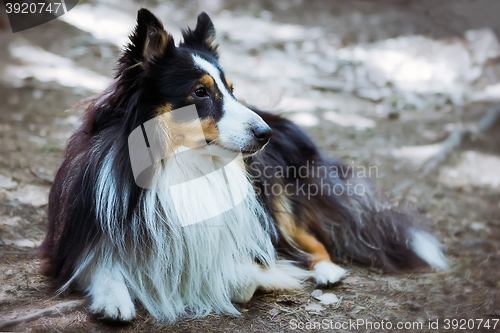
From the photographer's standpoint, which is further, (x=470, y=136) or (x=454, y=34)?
(x=454, y=34)

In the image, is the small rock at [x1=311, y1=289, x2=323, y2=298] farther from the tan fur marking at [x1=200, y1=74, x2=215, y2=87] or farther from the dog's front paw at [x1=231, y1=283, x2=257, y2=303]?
the tan fur marking at [x1=200, y1=74, x2=215, y2=87]

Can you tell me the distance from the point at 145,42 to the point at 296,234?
1.73m

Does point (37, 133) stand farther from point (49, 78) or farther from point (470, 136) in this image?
point (470, 136)

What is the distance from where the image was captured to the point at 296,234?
3193mm

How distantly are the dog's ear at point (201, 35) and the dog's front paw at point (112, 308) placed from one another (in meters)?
1.63

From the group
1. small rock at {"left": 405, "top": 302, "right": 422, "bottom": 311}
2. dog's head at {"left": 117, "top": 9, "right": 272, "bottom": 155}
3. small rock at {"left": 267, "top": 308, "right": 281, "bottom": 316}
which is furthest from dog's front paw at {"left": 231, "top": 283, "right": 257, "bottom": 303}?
small rock at {"left": 405, "top": 302, "right": 422, "bottom": 311}

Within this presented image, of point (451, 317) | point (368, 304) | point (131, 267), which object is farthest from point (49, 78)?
point (451, 317)

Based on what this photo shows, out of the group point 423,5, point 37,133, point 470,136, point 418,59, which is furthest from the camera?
point 423,5

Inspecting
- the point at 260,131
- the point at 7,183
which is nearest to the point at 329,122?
the point at 260,131

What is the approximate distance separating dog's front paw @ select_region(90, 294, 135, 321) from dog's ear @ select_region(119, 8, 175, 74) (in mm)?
1234

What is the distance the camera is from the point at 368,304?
264 cm

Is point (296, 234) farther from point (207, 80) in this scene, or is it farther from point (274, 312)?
point (207, 80)

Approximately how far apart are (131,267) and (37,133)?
327 cm

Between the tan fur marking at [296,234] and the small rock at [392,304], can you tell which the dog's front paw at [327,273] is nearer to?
the tan fur marking at [296,234]
